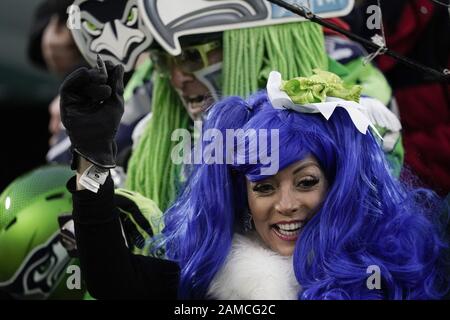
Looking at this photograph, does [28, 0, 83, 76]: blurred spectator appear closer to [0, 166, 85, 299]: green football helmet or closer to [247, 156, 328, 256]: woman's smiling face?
[0, 166, 85, 299]: green football helmet

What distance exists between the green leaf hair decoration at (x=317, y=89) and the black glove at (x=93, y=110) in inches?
11.5

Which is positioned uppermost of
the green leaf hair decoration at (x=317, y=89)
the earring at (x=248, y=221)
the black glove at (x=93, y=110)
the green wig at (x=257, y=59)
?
the green wig at (x=257, y=59)

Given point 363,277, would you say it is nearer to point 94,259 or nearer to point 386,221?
point 386,221

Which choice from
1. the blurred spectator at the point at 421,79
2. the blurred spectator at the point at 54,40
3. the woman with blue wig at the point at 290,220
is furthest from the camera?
the blurred spectator at the point at 54,40

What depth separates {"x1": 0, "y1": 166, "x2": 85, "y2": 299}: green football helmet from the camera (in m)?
2.31

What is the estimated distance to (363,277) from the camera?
6.04 ft

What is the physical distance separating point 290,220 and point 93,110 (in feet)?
1.23

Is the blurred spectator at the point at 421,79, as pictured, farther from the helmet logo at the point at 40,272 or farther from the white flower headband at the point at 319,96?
the helmet logo at the point at 40,272

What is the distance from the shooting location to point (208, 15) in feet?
7.20

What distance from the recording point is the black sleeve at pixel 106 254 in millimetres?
1819

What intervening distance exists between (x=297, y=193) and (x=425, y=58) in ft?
3.23

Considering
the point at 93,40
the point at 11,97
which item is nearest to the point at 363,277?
the point at 93,40

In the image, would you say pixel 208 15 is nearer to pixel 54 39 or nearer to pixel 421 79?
pixel 421 79

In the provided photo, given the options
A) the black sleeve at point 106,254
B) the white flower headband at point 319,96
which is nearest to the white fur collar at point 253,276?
the black sleeve at point 106,254
